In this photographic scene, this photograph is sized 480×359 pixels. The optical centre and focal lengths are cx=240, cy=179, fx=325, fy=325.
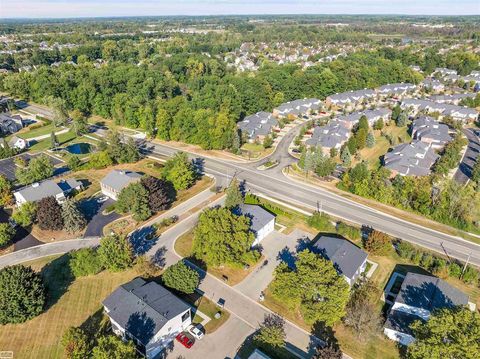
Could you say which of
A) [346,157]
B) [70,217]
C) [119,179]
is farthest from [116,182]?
[346,157]

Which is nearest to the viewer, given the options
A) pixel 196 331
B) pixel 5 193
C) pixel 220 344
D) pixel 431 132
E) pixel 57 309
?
pixel 220 344

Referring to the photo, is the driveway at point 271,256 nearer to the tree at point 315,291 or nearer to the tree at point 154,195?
the tree at point 315,291

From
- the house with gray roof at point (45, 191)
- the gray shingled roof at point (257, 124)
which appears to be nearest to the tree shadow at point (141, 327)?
the house with gray roof at point (45, 191)

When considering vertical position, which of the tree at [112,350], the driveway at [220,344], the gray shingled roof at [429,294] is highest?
the tree at [112,350]

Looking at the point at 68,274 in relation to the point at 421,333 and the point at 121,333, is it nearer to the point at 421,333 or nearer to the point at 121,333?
the point at 121,333

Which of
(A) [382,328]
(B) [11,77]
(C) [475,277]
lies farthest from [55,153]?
(C) [475,277]

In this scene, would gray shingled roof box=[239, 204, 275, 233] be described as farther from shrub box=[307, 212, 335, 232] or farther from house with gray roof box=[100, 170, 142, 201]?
house with gray roof box=[100, 170, 142, 201]

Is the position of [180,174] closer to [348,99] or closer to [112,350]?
[112,350]
